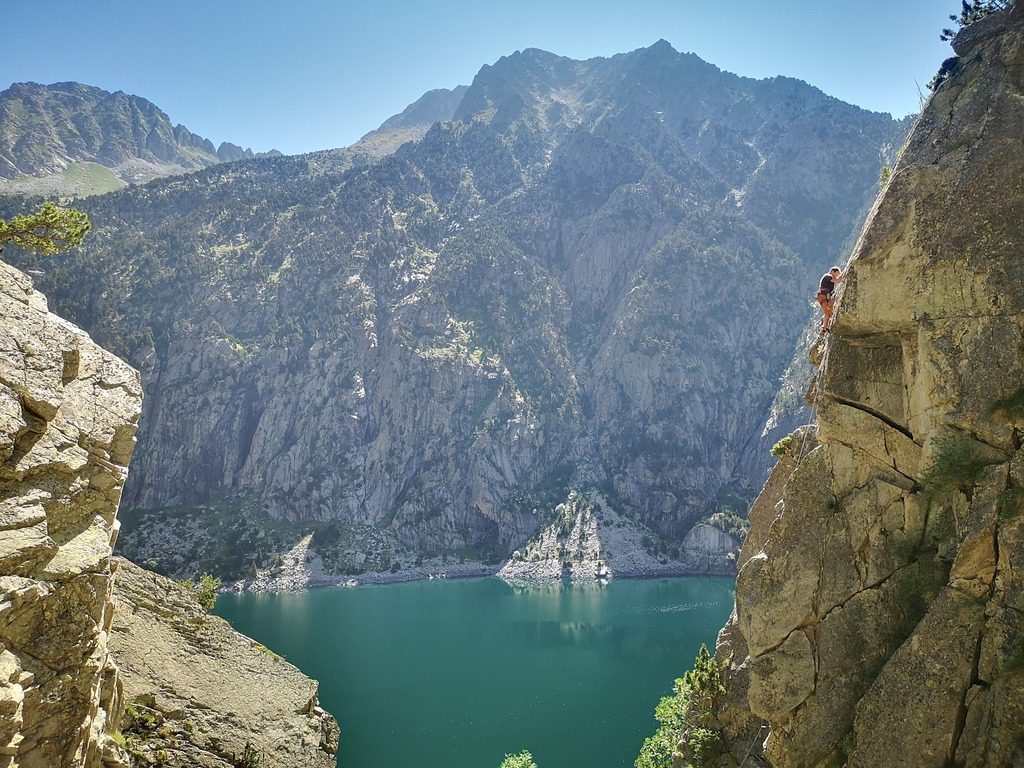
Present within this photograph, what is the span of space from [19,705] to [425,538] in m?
176

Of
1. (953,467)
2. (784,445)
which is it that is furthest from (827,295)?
(953,467)

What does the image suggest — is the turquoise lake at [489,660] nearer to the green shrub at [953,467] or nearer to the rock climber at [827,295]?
the rock climber at [827,295]

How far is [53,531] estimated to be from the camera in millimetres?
15805

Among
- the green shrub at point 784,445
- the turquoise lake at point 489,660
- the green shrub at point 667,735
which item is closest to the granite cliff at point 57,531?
the green shrub at point 784,445

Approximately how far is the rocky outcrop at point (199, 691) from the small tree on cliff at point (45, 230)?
541 inches

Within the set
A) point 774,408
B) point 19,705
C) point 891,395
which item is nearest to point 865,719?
point 891,395

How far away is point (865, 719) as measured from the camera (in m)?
15.0

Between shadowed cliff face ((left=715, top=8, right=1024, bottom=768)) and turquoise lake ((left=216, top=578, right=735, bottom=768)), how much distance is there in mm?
36743

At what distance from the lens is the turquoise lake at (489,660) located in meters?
53.1

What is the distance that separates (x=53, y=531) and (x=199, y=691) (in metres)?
18.1

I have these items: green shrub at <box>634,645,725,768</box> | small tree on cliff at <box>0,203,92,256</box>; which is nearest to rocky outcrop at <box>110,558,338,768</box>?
small tree on cliff at <box>0,203,92,256</box>

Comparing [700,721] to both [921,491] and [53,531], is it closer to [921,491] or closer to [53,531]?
[921,491]

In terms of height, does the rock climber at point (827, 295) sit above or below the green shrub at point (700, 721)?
above

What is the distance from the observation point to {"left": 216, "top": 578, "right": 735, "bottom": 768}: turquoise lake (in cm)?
5306
